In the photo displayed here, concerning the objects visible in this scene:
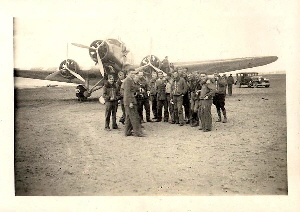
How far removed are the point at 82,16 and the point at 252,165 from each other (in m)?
2.39

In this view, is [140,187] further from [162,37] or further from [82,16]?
[82,16]

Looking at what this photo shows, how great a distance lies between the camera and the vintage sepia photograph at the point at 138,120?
3.64 meters

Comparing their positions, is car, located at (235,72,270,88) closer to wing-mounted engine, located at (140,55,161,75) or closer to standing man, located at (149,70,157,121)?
wing-mounted engine, located at (140,55,161,75)

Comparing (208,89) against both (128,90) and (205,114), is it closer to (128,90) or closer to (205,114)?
(205,114)

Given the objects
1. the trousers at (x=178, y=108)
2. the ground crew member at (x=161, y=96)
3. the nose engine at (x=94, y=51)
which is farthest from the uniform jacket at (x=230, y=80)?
the nose engine at (x=94, y=51)

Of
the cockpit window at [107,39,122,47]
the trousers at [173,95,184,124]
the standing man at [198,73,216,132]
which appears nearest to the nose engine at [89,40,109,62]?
the cockpit window at [107,39,122,47]

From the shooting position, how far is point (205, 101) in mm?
4285

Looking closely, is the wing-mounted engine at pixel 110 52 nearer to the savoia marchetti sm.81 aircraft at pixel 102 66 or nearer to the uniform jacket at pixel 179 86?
the savoia marchetti sm.81 aircraft at pixel 102 66

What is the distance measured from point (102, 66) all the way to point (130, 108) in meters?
1.19

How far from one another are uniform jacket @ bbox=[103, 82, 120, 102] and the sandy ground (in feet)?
1.41

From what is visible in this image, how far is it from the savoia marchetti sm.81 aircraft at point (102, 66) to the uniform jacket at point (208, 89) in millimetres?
202

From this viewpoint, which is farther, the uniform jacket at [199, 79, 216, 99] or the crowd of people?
the uniform jacket at [199, 79, 216, 99]

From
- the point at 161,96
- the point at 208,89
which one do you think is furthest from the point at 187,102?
the point at 208,89

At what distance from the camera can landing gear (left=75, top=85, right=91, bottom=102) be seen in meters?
4.42
